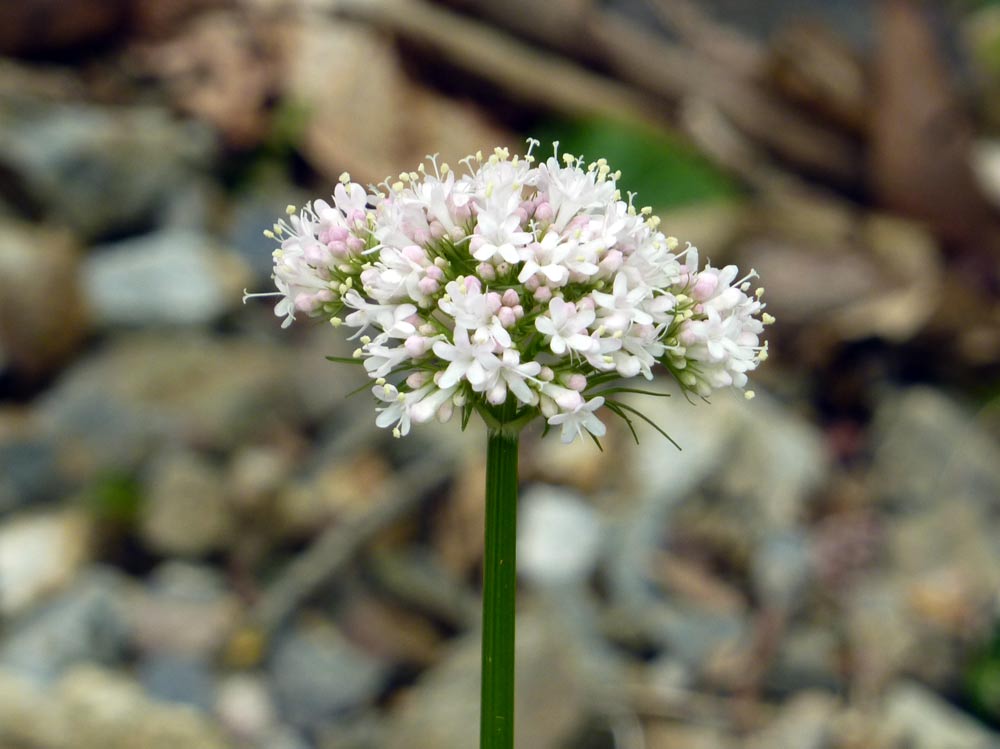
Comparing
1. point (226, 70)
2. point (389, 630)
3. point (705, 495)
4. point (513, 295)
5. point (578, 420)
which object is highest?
point (226, 70)

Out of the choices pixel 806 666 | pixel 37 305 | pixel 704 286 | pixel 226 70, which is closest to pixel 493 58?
pixel 226 70

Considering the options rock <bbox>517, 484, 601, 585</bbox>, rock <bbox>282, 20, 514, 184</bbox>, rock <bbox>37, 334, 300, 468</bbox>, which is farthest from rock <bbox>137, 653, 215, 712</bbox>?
rock <bbox>282, 20, 514, 184</bbox>

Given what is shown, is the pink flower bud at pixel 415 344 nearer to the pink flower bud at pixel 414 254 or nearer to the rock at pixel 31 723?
the pink flower bud at pixel 414 254

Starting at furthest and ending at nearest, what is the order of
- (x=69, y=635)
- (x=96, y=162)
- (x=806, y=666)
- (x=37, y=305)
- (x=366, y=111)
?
(x=366, y=111) → (x=96, y=162) → (x=37, y=305) → (x=69, y=635) → (x=806, y=666)

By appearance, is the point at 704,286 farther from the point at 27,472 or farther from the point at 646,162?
the point at 646,162

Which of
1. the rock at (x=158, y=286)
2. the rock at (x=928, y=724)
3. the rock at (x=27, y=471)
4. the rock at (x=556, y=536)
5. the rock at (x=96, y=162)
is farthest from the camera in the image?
the rock at (x=96, y=162)

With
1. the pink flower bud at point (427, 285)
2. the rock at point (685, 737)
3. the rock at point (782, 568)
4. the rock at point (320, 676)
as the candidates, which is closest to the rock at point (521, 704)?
the rock at point (320, 676)

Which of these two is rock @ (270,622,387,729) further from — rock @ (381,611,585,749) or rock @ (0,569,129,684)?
rock @ (0,569,129,684)
